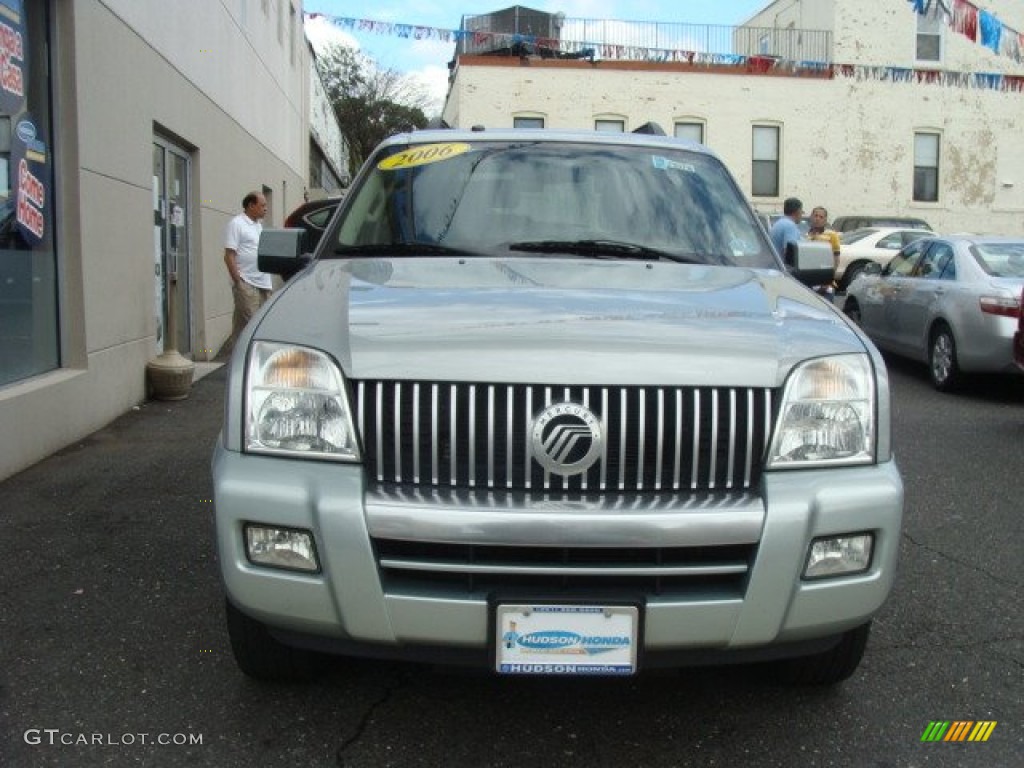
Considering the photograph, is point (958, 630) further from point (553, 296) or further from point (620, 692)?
point (553, 296)

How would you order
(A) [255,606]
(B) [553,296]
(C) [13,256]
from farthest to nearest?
(C) [13,256]
(B) [553,296]
(A) [255,606]

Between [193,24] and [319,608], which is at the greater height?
[193,24]

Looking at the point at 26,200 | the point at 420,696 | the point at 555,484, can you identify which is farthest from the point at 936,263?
the point at 555,484

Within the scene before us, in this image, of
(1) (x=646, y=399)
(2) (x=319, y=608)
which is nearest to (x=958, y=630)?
(1) (x=646, y=399)

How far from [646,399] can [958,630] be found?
1921mm

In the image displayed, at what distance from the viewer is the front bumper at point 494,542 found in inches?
93.7

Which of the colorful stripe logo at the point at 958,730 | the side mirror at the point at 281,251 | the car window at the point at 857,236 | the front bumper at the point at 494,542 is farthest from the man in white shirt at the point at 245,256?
the car window at the point at 857,236

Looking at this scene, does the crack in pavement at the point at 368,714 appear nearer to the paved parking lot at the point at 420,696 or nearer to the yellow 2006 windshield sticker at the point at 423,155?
the paved parking lot at the point at 420,696

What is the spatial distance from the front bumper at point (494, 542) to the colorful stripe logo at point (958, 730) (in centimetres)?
64

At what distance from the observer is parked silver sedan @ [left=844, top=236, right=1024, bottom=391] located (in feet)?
27.2

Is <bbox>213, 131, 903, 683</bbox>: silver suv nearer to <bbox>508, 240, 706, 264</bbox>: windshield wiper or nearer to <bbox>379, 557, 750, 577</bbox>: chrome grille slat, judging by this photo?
<bbox>379, 557, 750, 577</bbox>: chrome grille slat

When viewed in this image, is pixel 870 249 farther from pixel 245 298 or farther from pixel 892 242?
pixel 245 298

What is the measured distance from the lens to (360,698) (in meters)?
3.04

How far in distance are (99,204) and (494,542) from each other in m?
5.68
